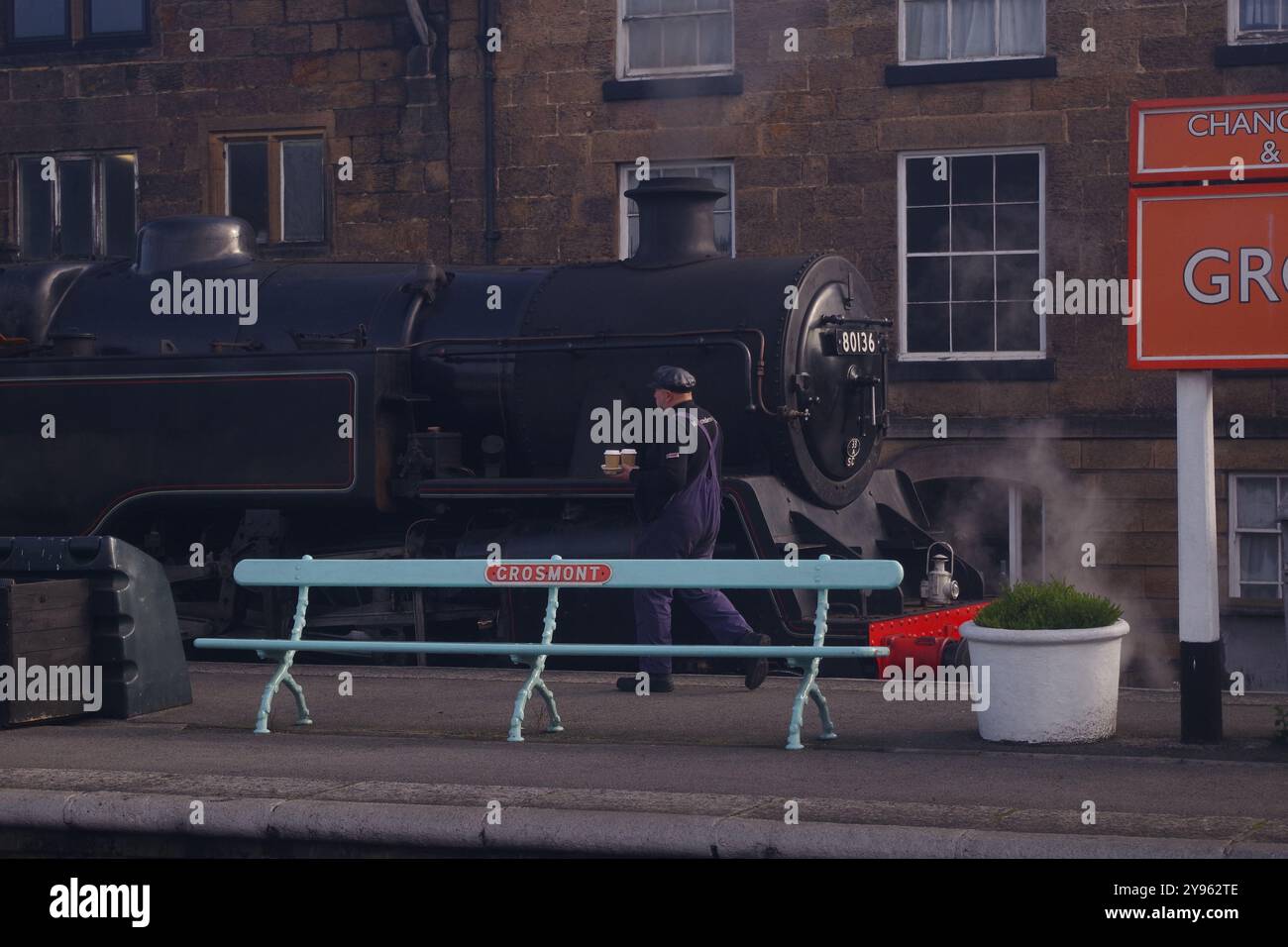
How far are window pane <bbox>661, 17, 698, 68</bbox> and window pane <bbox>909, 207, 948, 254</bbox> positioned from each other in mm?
2556

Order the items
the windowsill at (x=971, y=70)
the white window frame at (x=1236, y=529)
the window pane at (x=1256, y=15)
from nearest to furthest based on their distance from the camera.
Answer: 1. the white window frame at (x=1236, y=529)
2. the window pane at (x=1256, y=15)
3. the windowsill at (x=971, y=70)

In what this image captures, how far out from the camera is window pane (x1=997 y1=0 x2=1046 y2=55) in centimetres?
1638

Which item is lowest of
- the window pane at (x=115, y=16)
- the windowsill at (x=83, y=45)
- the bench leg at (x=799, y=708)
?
the bench leg at (x=799, y=708)

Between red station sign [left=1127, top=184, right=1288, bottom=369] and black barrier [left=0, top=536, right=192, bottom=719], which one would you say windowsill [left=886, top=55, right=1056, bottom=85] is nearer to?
red station sign [left=1127, top=184, right=1288, bottom=369]

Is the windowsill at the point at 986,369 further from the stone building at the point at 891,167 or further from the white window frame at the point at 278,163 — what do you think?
the white window frame at the point at 278,163

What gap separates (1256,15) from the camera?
15.8 m

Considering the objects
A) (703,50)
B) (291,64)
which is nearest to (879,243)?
(703,50)

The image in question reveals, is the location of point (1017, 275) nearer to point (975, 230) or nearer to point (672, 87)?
point (975, 230)

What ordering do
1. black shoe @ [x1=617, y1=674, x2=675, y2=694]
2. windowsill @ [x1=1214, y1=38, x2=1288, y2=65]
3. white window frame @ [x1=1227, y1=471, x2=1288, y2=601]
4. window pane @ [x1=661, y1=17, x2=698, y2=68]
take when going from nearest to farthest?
1. black shoe @ [x1=617, y1=674, x2=675, y2=694]
2. windowsill @ [x1=1214, y1=38, x2=1288, y2=65]
3. white window frame @ [x1=1227, y1=471, x2=1288, y2=601]
4. window pane @ [x1=661, y1=17, x2=698, y2=68]

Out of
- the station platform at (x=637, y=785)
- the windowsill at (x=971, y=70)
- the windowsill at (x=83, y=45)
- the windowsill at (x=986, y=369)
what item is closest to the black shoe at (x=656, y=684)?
the station platform at (x=637, y=785)

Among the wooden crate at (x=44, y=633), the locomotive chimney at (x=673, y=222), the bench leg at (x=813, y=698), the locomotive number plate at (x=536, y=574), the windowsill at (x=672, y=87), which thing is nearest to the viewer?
the bench leg at (x=813, y=698)

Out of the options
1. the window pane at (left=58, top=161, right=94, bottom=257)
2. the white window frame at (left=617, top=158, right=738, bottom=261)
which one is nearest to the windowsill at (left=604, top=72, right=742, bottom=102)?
the white window frame at (left=617, top=158, right=738, bottom=261)

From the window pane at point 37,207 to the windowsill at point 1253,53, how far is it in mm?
11643

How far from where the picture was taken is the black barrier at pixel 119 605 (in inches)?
368
